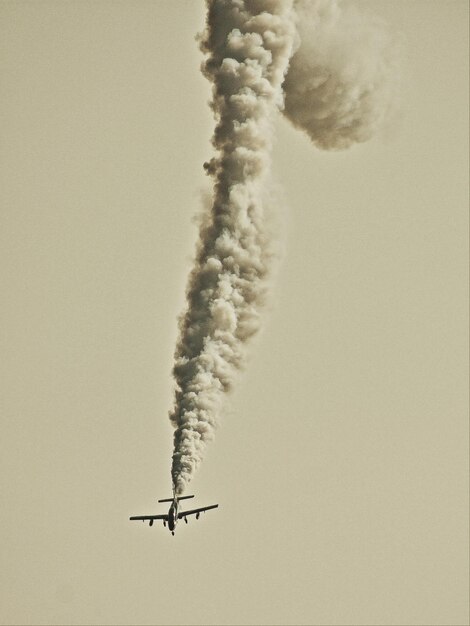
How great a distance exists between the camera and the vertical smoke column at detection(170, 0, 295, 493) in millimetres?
36719

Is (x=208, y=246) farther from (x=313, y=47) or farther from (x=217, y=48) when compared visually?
(x=313, y=47)

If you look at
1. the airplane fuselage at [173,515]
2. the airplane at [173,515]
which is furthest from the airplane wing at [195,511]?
the airplane fuselage at [173,515]

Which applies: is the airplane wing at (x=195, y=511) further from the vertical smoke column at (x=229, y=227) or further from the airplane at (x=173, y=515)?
the vertical smoke column at (x=229, y=227)

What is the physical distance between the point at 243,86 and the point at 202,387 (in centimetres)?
1213

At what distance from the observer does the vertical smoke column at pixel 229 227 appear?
120ft

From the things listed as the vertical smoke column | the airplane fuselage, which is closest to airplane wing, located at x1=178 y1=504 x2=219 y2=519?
the airplane fuselage

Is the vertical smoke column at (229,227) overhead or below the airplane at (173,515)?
overhead

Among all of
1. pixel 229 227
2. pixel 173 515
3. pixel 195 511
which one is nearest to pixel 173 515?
pixel 173 515

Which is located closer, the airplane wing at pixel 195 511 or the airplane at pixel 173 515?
the airplane at pixel 173 515

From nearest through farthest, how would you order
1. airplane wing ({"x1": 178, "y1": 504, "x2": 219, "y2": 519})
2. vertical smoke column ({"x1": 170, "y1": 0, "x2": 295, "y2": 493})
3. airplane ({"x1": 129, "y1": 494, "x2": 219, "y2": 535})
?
vertical smoke column ({"x1": 170, "y1": 0, "x2": 295, "y2": 493})
airplane ({"x1": 129, "y1": 494, "x2": 219, "y2": 535})
airplane wing ({"x1": 178, "y1": 504, "x2": 219, "y2": 519})

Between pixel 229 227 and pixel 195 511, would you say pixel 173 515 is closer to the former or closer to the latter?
pixel 195 511

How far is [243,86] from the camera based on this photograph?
36750mm

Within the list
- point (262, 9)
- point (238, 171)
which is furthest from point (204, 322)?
point (262, 9)

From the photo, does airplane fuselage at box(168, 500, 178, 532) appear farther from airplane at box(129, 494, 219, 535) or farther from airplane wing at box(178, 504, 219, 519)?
airplane wing at box(178, 504, 219, 519)
